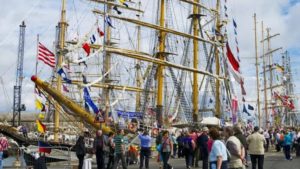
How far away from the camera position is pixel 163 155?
644 inches

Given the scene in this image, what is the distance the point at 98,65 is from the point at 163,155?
45.2 m

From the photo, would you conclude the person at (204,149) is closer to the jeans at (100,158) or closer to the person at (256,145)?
the person at (256,145)

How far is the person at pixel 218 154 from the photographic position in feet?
29.7

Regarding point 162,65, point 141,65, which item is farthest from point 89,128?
point 141,65

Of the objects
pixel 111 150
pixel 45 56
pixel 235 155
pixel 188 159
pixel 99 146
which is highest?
pixel 45 56

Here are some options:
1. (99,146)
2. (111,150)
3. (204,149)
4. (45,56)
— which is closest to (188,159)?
(204,149)

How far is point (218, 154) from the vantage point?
9062 millimetres

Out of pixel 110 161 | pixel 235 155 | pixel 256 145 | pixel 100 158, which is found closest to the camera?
pixel 235 155

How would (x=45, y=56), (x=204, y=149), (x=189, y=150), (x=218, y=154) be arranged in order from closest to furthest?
(x=218, y=154), (x=204, y=149), (x=189, y=150), (x=45, y=56)

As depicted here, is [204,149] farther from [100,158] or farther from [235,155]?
[235,155]

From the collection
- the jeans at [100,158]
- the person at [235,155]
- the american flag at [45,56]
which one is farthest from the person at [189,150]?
the american flag at [45,56]

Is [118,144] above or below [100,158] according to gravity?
above

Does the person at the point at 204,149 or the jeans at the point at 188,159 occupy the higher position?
the person at the point at 204,149

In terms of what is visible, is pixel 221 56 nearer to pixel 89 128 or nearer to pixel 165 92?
pixel 165 92
